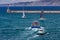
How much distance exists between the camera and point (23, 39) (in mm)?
20109

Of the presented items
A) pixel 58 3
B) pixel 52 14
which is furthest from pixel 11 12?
pixel 58 3

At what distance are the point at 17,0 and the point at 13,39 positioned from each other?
5008 cm

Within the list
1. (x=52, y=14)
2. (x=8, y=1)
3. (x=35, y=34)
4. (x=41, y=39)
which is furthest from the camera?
(x=8, y=1)

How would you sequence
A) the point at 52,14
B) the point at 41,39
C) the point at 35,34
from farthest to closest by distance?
the point at 52,14, the point at 35,34, the point at 41,39

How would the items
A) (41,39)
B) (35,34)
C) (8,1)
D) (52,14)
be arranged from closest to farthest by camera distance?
(41,39) < (35,34) < (52,14) < (8,1)

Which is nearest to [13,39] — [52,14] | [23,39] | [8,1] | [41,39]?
[23,39]

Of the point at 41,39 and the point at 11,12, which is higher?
the point at 41,39

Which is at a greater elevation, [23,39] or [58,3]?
[23,39]

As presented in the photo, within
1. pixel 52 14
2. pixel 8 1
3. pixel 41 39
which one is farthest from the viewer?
pixel 8 1

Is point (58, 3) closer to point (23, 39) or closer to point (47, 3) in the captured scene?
point (47, 3)

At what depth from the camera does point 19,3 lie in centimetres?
7000

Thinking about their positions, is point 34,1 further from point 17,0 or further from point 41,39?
point 41,39

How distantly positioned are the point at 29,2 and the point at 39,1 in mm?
2368

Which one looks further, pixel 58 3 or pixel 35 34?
pixel 58 3
